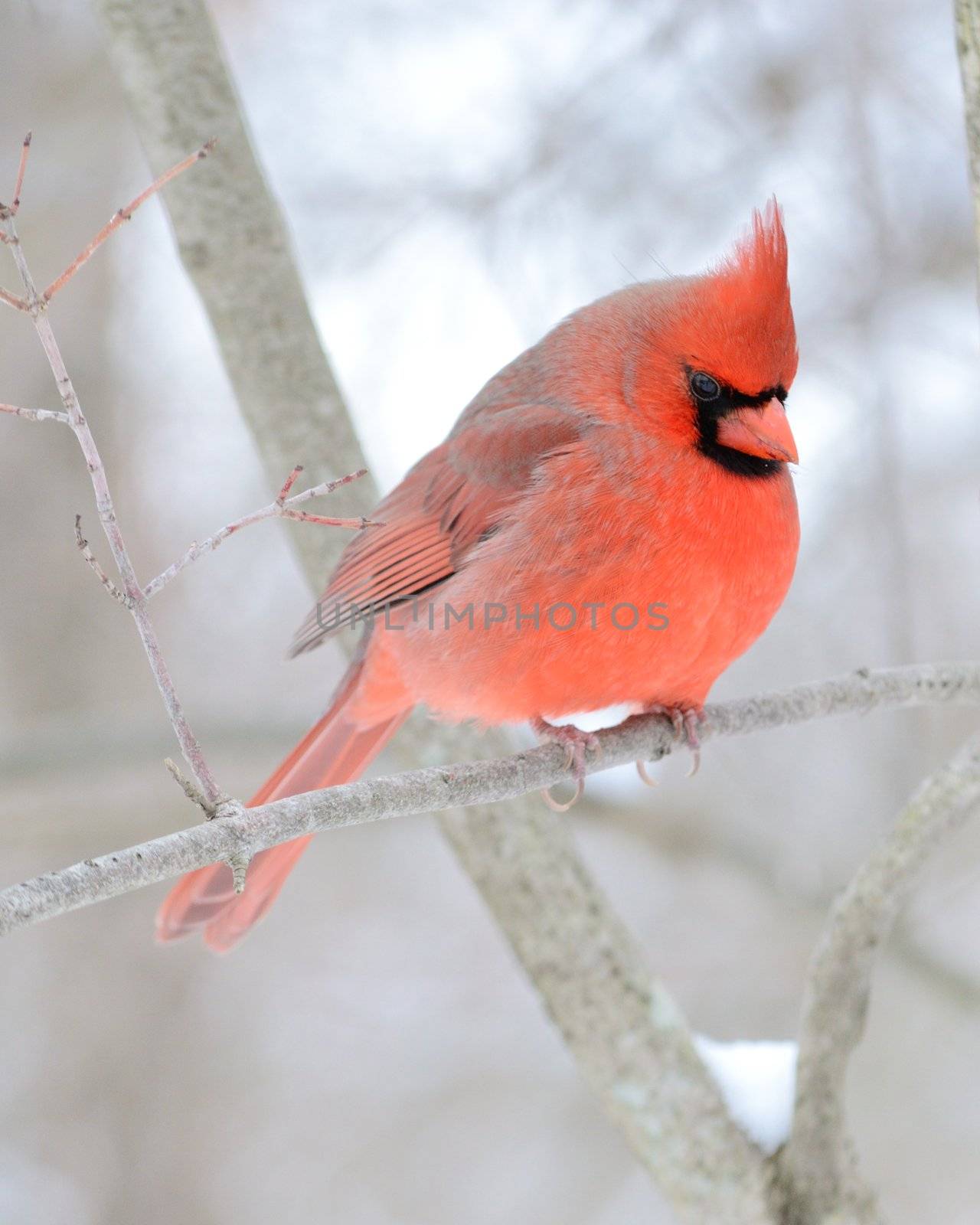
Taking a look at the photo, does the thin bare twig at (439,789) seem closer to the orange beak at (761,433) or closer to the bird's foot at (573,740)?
the bird's foot at (573,740)

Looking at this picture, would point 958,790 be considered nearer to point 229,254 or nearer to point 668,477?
point 668,477

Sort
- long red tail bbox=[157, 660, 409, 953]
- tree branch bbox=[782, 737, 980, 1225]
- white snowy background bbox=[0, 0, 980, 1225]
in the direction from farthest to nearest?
white snowy background bbox=[0, 0, 980, 1225], long red tail bbox=[157, 660, 409, 953], tree branch bbox=[782, 737, 980, 1225]

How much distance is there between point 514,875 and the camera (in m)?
2.79

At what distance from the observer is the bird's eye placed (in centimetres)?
238

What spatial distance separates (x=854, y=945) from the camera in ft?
7.41

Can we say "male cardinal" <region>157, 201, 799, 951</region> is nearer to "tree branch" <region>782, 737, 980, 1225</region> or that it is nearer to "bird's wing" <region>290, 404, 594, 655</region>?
"bird's wing" <region>290, 404, 594, 655</region>

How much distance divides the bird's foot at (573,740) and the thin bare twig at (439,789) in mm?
21

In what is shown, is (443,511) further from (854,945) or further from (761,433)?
(854,945)

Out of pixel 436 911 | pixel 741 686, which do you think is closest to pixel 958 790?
pixel 741 686

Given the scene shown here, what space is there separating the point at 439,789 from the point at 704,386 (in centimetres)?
94

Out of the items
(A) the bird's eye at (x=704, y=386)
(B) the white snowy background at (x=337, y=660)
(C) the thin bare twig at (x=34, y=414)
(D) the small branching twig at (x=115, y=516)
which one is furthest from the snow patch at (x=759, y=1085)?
(C) the thin bare twig at (x=34, y=414)

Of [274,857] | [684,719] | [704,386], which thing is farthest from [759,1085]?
[704,386]

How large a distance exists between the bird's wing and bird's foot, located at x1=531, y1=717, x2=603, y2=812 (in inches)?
14.7

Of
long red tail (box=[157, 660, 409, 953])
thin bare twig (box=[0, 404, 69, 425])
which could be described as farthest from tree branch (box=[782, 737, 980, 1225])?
thin bare twig (box=[0, 404, 69, 425])
